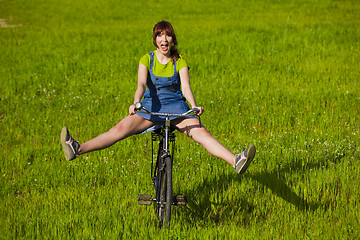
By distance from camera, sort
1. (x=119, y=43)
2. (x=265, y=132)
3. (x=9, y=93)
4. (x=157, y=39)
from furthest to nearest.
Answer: (x=119, y=43), (x=9, y=93), (x=265, y=132), (x=157, y=39)

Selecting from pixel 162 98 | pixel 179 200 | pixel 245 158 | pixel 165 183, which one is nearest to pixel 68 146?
pixel 165 183

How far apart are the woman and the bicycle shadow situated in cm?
107

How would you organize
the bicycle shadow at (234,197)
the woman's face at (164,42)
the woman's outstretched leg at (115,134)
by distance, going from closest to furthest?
the woman's outstretched leg at (115,134) → the woman's face at (164,42) → the bicycle shadow at (234,197)

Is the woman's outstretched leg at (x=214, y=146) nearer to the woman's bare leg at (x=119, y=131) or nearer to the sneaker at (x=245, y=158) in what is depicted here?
the sneaker at (x=245, y=158)

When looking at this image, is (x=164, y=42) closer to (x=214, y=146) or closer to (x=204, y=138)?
(x=204, y=138)

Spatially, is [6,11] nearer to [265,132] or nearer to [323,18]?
[323,18]

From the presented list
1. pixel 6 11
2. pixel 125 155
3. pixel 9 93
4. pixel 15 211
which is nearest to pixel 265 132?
pixel 125 155

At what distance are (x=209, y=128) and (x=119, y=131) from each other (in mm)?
3871

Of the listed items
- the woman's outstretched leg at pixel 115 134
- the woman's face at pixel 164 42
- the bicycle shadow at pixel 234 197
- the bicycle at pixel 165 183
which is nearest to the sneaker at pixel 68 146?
the woman's outstretched leg at pixel 115 134

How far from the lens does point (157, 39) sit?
536 centimetres

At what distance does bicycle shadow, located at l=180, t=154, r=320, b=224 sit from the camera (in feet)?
18.9

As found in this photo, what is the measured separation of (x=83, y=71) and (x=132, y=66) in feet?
4.60

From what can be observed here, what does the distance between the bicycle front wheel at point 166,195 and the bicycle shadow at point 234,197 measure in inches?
21.5

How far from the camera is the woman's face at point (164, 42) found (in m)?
5.30
